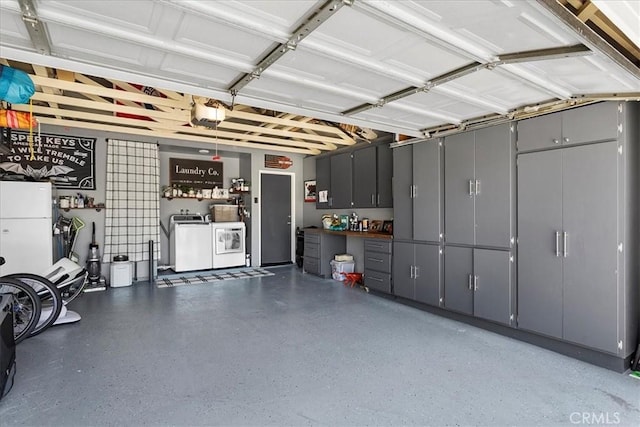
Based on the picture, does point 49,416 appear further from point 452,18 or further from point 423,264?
point 423,264

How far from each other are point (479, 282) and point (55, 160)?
21.3 ft

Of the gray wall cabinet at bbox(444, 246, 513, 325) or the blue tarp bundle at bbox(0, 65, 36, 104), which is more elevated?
the blue tarp bundle at bbox(0, 65, 36, 104)

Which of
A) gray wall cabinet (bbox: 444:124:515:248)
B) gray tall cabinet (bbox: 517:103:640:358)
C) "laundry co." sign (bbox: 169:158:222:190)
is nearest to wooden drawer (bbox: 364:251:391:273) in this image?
gray wall cabinet (bbox: 444:124:515:248)

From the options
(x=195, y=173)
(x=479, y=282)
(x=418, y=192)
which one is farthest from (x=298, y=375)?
(x=195, y=173)

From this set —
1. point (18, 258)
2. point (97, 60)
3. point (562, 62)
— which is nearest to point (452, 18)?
point (562, 62)

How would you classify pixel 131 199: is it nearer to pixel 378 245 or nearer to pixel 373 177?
pixel 373 177

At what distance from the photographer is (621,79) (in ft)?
7.95

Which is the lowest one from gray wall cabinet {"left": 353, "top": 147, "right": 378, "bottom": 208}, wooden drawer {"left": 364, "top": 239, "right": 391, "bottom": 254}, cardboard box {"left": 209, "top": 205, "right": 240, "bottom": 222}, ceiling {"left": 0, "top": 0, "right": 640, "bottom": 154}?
wooden drawer {"left": 364, "top": 239, "right": 391, "bottom": 254}

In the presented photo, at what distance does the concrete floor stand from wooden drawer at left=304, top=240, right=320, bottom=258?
2.34 m

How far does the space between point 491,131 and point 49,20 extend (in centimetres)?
372

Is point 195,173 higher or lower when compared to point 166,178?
higher

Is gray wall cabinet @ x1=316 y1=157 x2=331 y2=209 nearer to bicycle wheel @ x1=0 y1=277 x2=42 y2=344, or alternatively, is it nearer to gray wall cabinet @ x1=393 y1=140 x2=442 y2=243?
gray wall cabinet @ x1=393 y1=140 x2=442 y2=243

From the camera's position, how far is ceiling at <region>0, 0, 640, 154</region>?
5.60ft

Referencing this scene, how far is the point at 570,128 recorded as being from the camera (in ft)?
9.68
